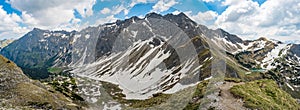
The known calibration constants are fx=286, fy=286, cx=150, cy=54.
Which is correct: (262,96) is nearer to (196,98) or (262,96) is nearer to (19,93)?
(196,98)

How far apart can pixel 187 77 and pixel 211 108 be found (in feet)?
454

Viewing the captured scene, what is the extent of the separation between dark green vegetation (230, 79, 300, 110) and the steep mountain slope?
172ft

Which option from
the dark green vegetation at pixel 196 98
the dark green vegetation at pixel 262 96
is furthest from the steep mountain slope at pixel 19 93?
the dark green vegetation at pixel 262 96

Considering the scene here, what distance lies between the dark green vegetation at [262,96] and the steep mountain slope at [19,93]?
5251cm

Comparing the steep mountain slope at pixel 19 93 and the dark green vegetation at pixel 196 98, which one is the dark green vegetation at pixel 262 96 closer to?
the dark green vegetation at pixel 196 98

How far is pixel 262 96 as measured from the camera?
177 ft

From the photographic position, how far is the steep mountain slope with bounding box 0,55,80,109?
248 ft

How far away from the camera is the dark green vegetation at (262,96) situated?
48878 millimetres

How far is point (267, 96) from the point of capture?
55.6m

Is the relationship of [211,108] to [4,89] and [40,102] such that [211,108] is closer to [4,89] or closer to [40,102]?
[40,102]

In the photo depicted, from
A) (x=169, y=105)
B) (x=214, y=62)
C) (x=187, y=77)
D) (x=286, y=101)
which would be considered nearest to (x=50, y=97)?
(x=169, y=105)

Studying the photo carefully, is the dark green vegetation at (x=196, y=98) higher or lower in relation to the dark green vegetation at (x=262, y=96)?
higher

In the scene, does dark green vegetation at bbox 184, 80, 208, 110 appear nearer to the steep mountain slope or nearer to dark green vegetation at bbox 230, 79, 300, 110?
dark green vegetation at bbox 230, 79, 300, 110

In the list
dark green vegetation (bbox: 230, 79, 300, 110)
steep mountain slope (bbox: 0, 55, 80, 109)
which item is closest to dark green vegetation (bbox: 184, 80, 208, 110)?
dark green vegetation (bbox: 230, 79, 300, 110)
